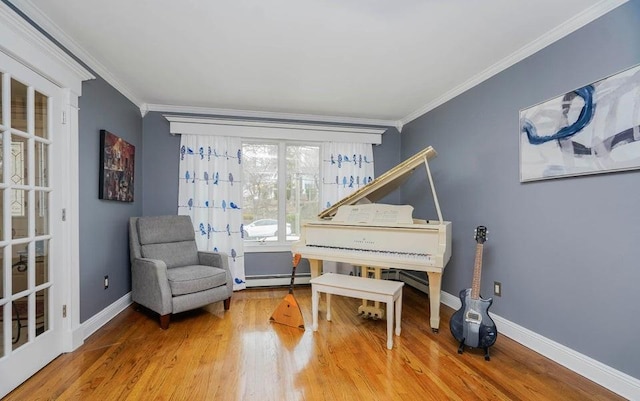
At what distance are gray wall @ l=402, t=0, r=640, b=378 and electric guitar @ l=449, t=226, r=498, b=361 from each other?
0.44m

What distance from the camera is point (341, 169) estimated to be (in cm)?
432

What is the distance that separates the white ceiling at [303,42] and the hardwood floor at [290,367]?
92.8 inches

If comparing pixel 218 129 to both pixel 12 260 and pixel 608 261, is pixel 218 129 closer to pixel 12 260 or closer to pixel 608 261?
pixel 12 260

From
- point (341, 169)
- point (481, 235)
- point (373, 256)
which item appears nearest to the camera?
point (481, 235)

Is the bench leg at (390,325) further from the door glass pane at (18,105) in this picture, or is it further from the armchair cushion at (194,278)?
the door glass pane at (18,105)

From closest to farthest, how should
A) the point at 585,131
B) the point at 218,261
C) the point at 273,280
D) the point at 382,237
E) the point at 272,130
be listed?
the point at 585,131 → the point at 382,237 → the point at 218,261 → the point at 272,130 → the point at 273,280

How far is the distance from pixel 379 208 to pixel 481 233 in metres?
0.97

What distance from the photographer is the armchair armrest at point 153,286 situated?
9.09ft

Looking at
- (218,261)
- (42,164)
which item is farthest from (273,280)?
(42,164)

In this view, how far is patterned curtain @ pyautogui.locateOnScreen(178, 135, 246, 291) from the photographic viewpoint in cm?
391

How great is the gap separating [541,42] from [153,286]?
3.82 m

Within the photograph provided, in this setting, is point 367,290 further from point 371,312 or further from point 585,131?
point 585,131

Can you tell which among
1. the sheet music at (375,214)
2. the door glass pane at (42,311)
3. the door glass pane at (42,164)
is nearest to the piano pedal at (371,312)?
the sheet music at (375,214)

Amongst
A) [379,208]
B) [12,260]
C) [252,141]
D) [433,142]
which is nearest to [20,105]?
[12,260]
